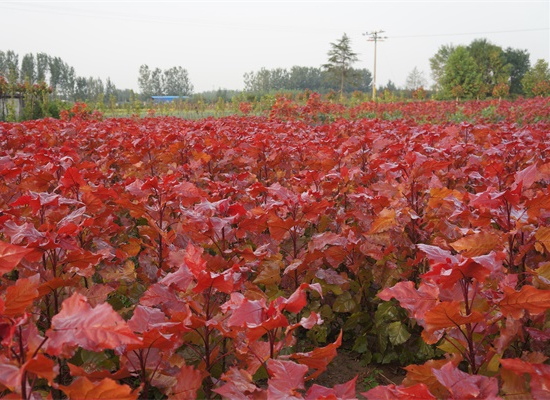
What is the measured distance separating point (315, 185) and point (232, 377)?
213 cm

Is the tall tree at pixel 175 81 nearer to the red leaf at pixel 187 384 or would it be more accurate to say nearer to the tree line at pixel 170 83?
the tree line at pixel 170 83

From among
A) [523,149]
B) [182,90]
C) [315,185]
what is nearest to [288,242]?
[315,185]

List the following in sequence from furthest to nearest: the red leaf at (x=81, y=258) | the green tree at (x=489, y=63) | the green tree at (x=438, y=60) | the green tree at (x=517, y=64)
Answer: the green tree at (x=438, y=60) → the green tree at (x=517, y=64) → the green tree at (x=489, y=63) → the red leaf at (x=81, y=258)

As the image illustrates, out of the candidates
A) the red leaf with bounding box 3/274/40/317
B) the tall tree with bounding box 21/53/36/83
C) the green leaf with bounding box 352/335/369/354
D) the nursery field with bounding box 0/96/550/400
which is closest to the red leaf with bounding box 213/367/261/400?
the nursery field with bounding box 0/96/550/400

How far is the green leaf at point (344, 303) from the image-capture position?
2949mm

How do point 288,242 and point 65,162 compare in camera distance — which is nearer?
point 288,242

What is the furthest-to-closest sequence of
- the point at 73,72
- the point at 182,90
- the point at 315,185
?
the point at 73,72
the point at 182,90
the point at 315,185

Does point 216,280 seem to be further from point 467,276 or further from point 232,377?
point 467,276

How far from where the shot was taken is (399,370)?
3.05 meters

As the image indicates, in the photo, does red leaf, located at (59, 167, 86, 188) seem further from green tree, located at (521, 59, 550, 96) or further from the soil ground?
green tree, located at (521, 59, 550, 96)

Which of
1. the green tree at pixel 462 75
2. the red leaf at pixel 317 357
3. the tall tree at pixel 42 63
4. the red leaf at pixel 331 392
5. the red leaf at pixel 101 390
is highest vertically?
the tall tree at pixel 42 63

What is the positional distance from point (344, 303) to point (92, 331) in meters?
2.04

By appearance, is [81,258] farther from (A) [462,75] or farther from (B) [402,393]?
(A) [462,75]

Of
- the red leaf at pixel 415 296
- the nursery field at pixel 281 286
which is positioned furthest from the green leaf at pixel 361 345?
the red leaf at pixel 415 296
